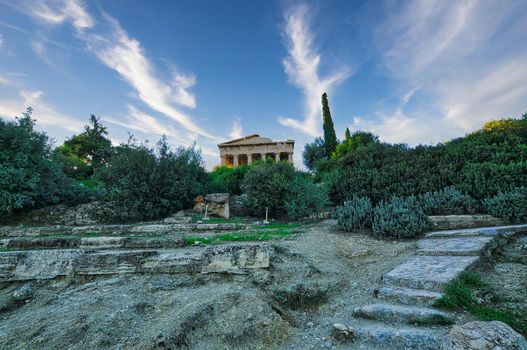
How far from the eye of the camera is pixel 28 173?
35.8ft

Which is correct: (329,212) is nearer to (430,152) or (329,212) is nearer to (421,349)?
(430,152)

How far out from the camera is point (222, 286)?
3.79m

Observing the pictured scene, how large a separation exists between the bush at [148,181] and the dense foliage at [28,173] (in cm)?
200

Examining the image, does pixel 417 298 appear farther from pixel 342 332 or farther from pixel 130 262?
pixel 130 262

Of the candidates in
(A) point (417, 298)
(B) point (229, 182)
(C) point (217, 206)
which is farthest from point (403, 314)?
(B) point (229, 182)

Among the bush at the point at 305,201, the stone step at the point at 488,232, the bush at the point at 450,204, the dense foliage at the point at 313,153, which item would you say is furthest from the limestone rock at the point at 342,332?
the dense foliage at the point at 313,153

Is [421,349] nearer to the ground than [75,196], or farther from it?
nearer to the ground

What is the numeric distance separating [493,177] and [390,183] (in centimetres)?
268

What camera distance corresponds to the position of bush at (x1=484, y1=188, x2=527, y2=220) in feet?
21.1

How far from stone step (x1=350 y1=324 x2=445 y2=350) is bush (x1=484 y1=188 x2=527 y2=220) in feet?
18.6

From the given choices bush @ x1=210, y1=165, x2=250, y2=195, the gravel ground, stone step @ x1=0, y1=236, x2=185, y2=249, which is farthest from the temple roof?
the gravel ground

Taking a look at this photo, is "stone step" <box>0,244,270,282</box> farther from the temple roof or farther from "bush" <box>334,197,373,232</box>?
the temple roof

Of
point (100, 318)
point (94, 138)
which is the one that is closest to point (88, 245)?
point (100, 318)

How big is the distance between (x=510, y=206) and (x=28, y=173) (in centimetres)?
1545
